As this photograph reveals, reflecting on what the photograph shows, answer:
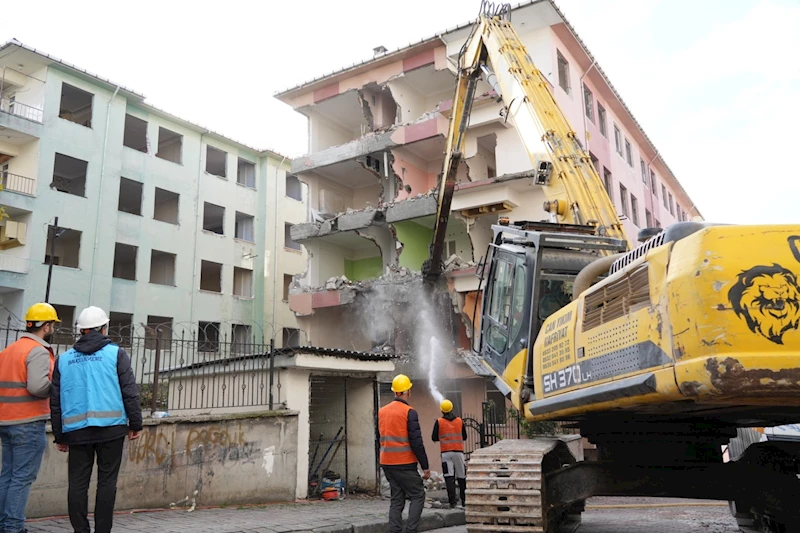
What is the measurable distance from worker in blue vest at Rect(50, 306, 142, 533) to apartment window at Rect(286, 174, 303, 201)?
33.6 m

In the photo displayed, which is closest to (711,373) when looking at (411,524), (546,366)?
(546,366)

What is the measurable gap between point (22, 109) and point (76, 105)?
11.1 ft

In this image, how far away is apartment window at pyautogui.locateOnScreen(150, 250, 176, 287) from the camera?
3139cm

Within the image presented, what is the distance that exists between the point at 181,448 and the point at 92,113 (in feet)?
76.8

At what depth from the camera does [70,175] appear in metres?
29.7

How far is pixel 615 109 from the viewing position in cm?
3103

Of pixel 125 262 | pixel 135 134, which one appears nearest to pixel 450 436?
pixel 125 262

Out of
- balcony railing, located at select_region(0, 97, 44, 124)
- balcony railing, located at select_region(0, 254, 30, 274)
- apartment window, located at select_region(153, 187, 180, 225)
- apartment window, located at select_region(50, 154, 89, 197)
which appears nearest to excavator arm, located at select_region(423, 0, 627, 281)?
balcony railing, located at select_region(0, 254, 30, 274)

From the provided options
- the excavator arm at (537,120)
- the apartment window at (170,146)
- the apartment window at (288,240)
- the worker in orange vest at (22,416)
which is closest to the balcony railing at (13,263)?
the apartment window at (170,146)

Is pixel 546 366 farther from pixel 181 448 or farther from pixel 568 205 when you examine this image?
pixel 181 448

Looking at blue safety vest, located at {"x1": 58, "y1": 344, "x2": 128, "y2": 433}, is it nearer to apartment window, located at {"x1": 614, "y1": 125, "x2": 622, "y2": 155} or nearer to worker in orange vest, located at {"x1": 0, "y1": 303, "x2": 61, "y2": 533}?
worker in orange vest, located at {"x1": 0, "y1": 303, "x2": 61, "y2": 533}

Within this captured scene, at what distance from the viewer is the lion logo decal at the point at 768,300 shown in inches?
148

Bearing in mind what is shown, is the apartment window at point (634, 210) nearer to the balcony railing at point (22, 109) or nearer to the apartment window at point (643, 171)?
the apartment window at point (643, 171)

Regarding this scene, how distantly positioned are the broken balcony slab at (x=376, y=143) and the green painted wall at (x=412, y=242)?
330 centimetres
